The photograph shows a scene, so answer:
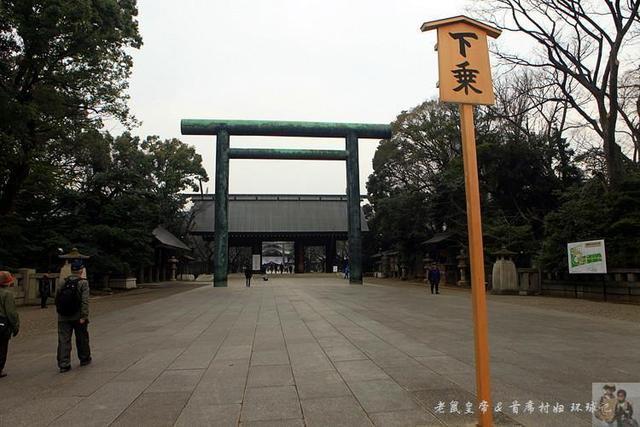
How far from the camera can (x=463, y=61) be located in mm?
3967

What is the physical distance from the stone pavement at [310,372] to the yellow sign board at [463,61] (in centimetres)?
276

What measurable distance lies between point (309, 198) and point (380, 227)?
1688 cm

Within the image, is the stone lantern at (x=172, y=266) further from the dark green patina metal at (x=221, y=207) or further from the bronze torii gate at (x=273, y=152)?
the dark green patina metal at (x=221, y=207)

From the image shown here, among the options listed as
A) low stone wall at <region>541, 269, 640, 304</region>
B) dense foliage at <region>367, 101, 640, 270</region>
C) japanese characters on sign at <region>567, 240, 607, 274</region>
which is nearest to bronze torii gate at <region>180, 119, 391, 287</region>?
dense foliage at <region>367, 101, 640, 270</region>

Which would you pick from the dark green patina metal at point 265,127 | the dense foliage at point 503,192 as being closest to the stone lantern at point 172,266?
the dark green patina metal at point 265,127

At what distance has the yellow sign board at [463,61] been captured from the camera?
3904mm

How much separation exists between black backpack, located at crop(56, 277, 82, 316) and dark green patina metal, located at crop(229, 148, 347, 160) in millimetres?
19980

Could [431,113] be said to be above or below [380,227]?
above

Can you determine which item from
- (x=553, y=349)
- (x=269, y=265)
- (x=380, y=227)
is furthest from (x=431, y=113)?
(x=269, y=265)

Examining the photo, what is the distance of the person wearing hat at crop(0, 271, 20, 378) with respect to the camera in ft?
20.5

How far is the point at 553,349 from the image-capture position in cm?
720

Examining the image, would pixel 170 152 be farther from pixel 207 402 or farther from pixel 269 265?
pixel 207 402

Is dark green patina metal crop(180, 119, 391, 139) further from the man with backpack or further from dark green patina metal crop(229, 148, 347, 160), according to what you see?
the man with backpack

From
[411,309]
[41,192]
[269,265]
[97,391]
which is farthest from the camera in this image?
[269,265]
